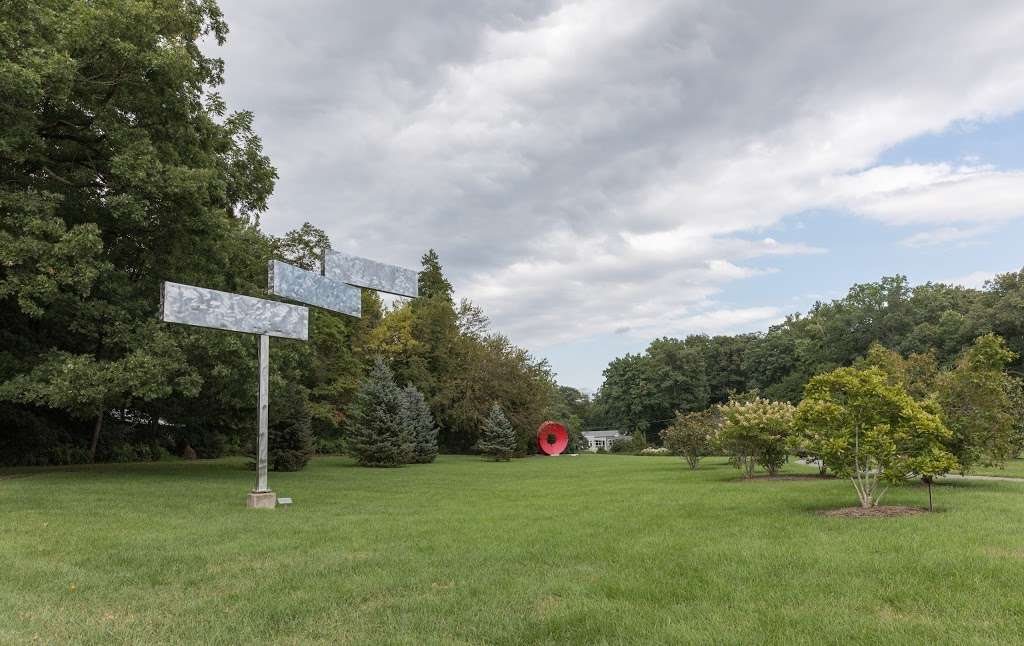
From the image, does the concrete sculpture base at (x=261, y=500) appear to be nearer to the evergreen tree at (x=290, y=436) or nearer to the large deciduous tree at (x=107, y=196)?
the large deciduous tree at (x=107, y=196)

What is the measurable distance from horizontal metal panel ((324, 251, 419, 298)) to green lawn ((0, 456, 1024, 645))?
5131mm

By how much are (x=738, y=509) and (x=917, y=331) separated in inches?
1942

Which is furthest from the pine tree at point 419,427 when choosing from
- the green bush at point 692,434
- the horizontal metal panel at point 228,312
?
the horizontal metal panel at point 228,312

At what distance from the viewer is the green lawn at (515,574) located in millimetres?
4293

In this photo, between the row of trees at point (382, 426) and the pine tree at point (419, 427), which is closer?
the row of trees at point (382, 426)

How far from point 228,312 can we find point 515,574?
8.50 m

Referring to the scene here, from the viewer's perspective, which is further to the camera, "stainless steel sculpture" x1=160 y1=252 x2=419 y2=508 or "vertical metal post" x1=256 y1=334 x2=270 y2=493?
"vertical metal post" x1=256 y1=334 x2=270 y2=493

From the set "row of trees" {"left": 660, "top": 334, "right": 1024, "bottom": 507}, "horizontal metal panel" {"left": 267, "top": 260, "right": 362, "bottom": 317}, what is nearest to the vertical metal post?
"horizontal metal panel" {"left": 267, "top": 260, "right": 362, "bottom": 317}

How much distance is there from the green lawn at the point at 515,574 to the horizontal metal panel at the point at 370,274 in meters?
5.13

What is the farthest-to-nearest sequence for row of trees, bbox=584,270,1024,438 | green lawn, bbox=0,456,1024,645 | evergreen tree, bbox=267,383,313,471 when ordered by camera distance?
1. row of trees, bbox=584,270,1024,438
2. evergreen tree, bbox=267,383,313,471
3. green lawn, bbox=0,456,1024,645

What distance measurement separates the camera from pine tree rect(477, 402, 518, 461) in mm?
33312

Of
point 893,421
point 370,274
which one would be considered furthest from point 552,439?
point 893,421

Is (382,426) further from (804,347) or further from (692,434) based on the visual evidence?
(804,347)

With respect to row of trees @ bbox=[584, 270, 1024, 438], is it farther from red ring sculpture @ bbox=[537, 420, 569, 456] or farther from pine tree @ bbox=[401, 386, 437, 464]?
pine tree @ bbox=[401, 386, 437, 464]
